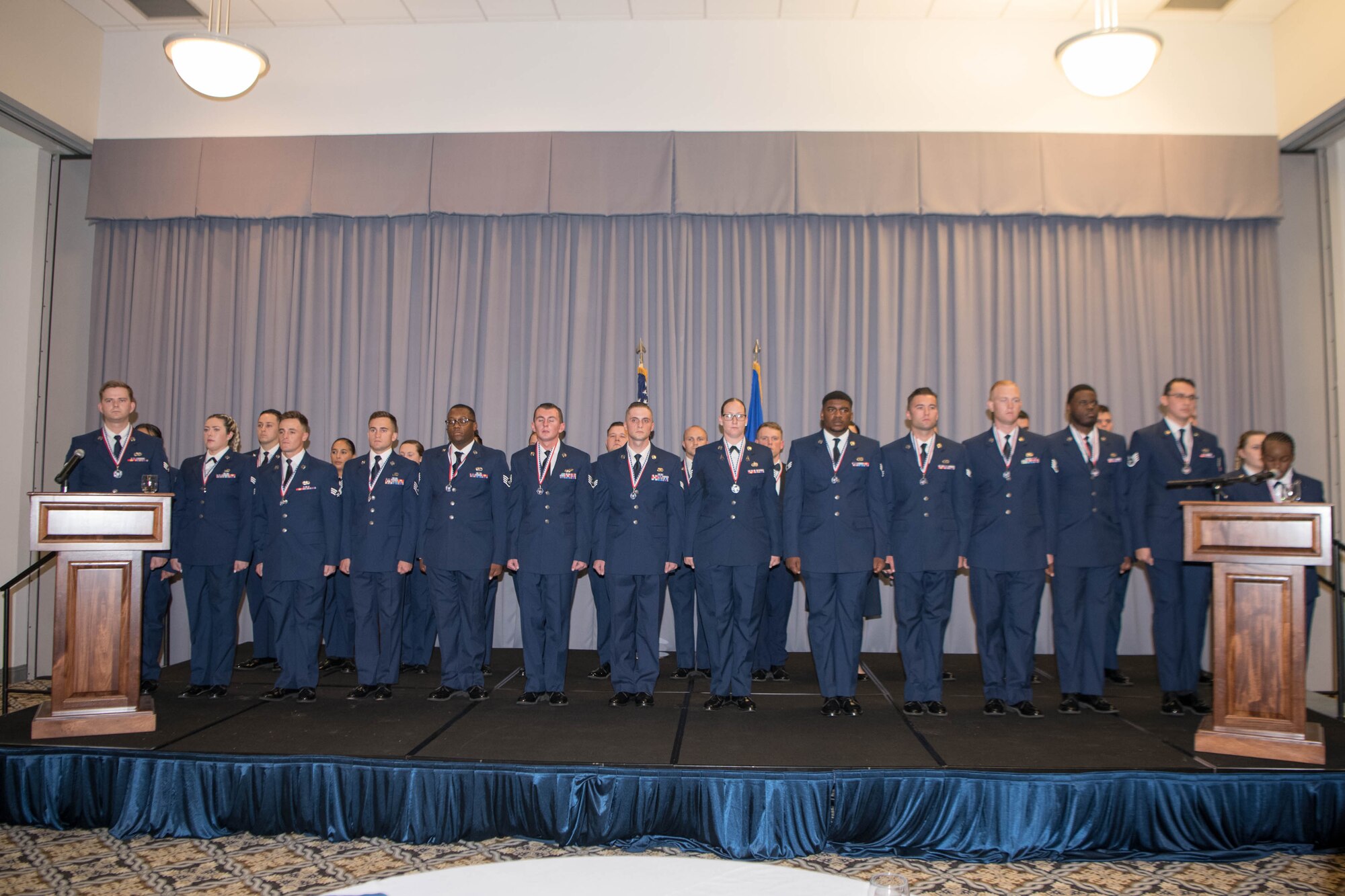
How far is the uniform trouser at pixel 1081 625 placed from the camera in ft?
15.4

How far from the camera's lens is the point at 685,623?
586cm

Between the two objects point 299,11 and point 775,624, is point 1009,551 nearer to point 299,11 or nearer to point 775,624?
point 775,624

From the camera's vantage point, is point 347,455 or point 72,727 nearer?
point 72,727

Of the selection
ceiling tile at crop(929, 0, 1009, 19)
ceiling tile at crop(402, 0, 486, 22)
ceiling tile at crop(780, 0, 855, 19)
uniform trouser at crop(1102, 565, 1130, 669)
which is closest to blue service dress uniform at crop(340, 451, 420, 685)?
ceiling tile at crop(402, 0, 486, 22)

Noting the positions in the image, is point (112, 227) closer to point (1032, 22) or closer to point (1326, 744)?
point (1032, 22)

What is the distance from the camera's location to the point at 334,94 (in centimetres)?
720

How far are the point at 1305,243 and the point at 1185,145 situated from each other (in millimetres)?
1285

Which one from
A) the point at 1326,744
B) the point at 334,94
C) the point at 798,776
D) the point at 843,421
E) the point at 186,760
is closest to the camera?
the point at 798,776

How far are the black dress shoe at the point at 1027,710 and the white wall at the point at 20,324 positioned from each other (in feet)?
23.8

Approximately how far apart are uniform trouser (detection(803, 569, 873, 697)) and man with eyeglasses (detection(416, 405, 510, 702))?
1.87 meters

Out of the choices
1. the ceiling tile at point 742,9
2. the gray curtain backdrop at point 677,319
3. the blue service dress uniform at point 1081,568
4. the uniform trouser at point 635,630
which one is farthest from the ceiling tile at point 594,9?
the blue service dress uniform at point 1081,568

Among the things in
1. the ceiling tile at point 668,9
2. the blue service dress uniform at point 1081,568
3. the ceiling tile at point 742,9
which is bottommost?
the blue service dress uniform at point 1081,568

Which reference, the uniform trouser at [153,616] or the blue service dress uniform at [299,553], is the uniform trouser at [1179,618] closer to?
the blue service dress uniform at [299,553]

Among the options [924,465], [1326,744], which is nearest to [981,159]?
[924,465]
